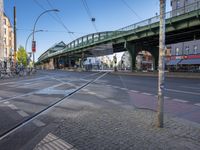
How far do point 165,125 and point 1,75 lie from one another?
24.1 m

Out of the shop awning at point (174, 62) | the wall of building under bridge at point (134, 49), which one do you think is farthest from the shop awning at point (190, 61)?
the wall of building under bridge at point (134, 49)

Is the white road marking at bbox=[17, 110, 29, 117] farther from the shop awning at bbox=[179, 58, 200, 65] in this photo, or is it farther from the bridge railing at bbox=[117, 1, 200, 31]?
the shop awning at bbox=[179, 58, 200, 65]

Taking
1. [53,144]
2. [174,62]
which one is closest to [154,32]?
[174,62]

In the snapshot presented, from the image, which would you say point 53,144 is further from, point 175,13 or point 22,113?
point 175,13

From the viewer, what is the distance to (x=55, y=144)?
362 cm

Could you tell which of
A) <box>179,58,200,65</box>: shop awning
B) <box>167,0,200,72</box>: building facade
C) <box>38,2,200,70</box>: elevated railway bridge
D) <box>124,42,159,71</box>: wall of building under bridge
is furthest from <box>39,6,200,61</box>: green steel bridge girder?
<box>167,0,200,72</box>: building facade

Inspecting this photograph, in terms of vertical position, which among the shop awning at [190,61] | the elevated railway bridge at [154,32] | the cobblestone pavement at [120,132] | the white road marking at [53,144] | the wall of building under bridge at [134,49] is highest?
the elevated railway bridge at [154,32]

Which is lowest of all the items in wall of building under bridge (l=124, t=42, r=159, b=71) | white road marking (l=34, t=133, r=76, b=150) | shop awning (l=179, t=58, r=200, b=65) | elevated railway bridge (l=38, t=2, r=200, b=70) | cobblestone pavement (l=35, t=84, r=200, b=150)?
white road marking (l=34, t=133, r=76, b=150)

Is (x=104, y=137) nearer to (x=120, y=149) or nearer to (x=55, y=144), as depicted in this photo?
(x=120, y=149)

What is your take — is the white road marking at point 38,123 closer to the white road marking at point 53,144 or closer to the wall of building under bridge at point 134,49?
the white road marking at point 53,144

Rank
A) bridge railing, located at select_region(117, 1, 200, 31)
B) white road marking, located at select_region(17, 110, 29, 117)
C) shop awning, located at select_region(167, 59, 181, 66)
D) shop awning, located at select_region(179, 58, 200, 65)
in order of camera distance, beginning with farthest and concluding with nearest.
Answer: shop awning, located at select_region(167, 59, 181, 66) → shop awning, located at select_region(179, 58, 200, 65) → bridge railing, located at select_region(117, 1, 200, 31) → white road marking, located at select_region(17, 110, 29, 117)

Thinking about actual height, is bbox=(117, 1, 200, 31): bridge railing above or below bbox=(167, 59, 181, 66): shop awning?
above

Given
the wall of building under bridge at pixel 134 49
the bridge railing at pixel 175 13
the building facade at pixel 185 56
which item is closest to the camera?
the bridge railing at pixel 175 13

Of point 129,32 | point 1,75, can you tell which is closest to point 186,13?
point 129,32
